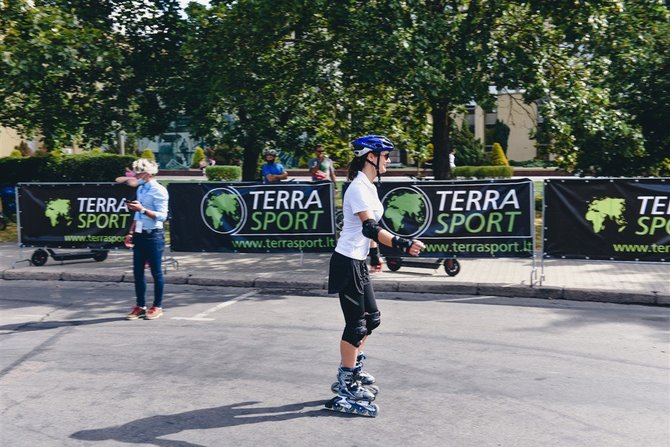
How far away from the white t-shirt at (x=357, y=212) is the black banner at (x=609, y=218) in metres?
5.68

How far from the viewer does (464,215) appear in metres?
11.1

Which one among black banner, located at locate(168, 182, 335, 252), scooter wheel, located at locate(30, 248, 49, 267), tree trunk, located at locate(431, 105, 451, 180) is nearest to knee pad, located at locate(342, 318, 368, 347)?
black banner, located at locate(168, 182, 335, 252)

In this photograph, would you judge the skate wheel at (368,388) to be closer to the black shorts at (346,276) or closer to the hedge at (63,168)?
the black shorts at (346,276)

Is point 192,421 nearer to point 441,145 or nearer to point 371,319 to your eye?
point 371,319

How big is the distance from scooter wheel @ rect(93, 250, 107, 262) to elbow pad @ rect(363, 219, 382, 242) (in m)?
8.84

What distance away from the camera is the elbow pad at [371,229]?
220 inches

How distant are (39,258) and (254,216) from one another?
159 inches

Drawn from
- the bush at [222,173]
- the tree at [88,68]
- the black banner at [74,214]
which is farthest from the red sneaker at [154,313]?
the bush at [222,173]

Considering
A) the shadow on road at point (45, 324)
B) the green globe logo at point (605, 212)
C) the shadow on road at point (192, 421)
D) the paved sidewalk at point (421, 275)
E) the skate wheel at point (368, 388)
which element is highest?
the green globe logo at point (605, 212)

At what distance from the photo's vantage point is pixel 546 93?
13656 millimetres

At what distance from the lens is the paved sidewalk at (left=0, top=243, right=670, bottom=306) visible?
10.4 meters

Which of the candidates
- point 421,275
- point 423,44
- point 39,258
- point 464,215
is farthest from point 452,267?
point 39,258

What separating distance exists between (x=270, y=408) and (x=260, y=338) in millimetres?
2259

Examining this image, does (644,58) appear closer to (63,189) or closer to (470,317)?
(470,317)
